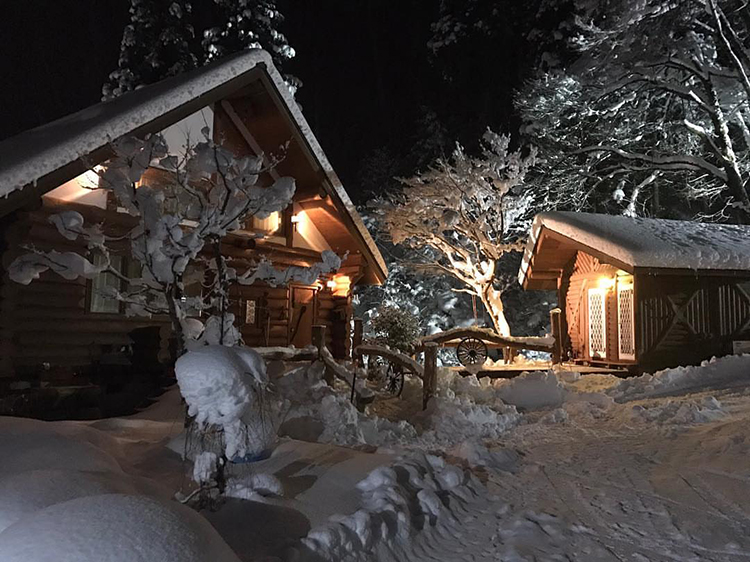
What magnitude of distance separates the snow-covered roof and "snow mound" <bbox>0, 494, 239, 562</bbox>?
45.4ft

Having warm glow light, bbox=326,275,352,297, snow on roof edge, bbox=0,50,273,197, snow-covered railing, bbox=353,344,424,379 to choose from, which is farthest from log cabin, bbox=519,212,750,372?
snow on roof edge, bbox=0,50,273,197

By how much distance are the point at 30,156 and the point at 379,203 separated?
19.0m

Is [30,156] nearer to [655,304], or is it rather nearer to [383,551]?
[383,551]

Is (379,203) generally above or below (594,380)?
above

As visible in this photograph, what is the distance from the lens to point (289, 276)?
6129mm

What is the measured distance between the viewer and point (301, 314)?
15961 millimetres

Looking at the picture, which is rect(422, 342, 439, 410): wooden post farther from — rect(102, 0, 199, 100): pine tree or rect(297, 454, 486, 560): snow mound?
rect(102, 0, 199, 100): pine tree

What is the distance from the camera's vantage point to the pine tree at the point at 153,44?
26.8 m

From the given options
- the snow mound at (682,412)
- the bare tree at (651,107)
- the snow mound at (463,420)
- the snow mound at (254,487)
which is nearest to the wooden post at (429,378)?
the snow mound at (463,420)

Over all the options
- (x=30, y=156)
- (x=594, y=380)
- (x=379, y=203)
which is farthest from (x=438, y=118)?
(x=30, y=156)

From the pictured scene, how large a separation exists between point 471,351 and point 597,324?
15.0 ft

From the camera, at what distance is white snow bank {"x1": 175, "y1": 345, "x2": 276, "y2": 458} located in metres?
3.96

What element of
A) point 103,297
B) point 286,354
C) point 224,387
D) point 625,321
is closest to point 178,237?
point 224,387

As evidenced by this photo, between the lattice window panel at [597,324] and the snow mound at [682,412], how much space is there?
838cm
